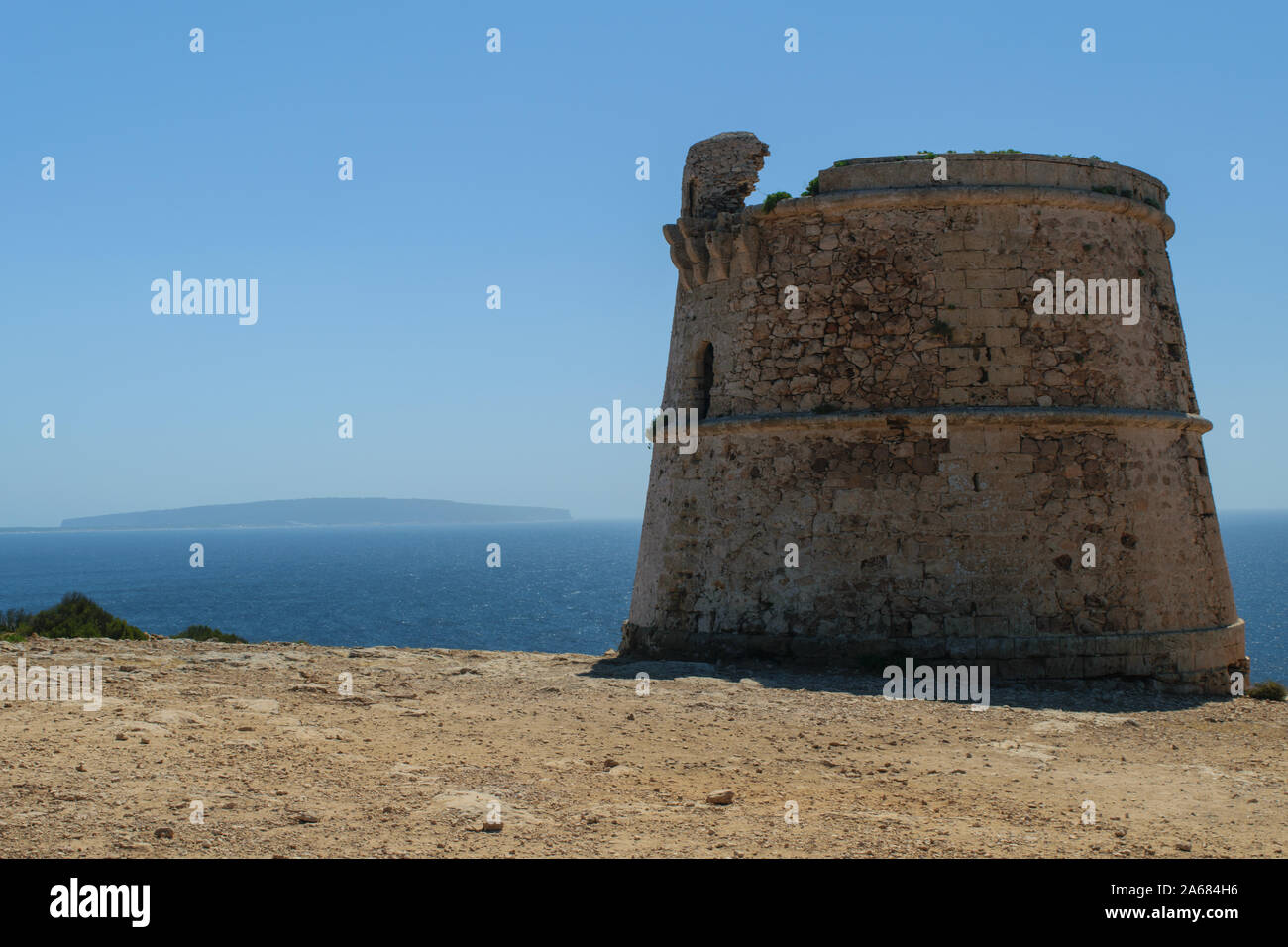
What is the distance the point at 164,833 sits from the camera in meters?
4.93

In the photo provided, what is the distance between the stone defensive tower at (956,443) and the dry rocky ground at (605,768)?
1.13 m

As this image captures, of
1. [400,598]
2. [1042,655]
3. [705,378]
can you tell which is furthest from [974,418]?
[400,598]

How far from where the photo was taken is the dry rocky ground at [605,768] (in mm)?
5230

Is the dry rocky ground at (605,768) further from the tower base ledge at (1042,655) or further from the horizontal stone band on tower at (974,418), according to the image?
the horizontal stone band on tower at (974,418)

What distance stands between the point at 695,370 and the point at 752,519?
6.54 ft

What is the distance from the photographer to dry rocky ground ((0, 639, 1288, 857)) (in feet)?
17.2

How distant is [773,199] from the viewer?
12039 millimetres

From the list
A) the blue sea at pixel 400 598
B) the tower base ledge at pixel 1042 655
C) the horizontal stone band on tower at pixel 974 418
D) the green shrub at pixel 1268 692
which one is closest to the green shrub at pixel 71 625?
the tower base ledge at pixel 1042 655

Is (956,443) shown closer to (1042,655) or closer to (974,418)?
(974,418)

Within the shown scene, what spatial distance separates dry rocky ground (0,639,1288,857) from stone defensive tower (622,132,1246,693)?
3.70ft

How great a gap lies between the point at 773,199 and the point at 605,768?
282 inches
